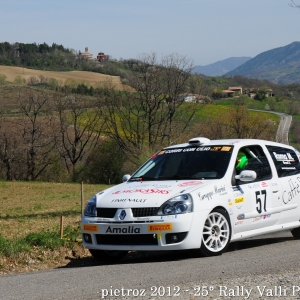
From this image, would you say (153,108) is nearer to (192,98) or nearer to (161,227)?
(192,98)

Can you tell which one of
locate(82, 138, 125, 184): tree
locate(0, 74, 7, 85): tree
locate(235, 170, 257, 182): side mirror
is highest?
locate(0, 74, 7, 85): tree

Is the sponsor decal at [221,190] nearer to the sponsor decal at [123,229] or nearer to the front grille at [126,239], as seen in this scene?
the front grille at [126,239]

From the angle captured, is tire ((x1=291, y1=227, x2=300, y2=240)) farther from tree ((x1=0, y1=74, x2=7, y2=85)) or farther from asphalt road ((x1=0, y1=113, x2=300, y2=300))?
tree ((x1=0, y1=74, x2=7, y2=85))

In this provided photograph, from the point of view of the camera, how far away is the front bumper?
841cm

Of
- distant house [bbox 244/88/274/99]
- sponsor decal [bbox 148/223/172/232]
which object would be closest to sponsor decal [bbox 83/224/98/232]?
sponsor decal [bbox 148/223/172/232]

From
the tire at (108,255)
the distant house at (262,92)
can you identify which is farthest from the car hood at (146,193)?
the distant house at (262,92)

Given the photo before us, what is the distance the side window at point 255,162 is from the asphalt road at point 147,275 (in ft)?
4.05

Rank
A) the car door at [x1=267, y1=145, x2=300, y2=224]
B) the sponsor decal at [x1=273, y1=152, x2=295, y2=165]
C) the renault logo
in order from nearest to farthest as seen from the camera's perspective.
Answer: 1. the renault logo
2. the car door at [x1=267, y1=145, x2=300, y2=224]
3. the sponsor decal at [x1=273, y1=152, x2=295, y2=165]

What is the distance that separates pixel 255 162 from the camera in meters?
10.1

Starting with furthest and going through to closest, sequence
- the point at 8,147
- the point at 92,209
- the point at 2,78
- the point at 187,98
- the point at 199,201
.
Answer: the point at 2,78, the point at 8,147, the point at 187,98, the point at 92,209, the point at 199,201

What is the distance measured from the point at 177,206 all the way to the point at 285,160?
291 cm

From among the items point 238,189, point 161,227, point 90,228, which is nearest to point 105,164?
point 238,189

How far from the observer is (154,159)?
405 inches

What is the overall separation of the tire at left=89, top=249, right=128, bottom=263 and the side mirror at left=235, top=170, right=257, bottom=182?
2038mm
